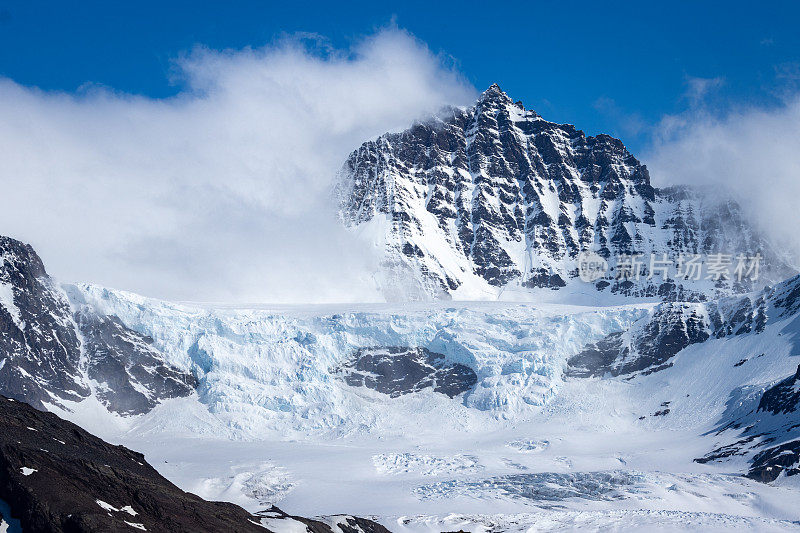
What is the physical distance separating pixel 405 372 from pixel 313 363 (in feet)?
79.4

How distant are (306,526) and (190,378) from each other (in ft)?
434

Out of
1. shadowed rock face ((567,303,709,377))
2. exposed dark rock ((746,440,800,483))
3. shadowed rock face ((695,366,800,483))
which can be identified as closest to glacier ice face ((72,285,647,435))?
shadowed rock face ((567,303,709,377))

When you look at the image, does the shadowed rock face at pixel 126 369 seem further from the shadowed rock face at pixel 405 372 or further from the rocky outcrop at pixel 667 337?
the rocky outcrop at pixel 667 337

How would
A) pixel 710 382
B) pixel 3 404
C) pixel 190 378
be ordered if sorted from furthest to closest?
pixel 190 378 → pixel 710 382 → pixel 3 404

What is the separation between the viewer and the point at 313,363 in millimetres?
185625

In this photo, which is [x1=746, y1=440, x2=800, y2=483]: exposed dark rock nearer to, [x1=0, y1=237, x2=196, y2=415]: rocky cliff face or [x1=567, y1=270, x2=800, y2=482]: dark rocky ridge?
[x1=567, y1=270, x2=800, y2=482]: dark rocky ridge

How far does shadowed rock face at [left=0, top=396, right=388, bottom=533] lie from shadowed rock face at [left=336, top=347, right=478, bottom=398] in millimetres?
130827

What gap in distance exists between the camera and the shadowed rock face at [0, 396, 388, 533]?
1569 inches

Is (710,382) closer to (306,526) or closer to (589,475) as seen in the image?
(589,475)

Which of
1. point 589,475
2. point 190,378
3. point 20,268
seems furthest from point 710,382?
point 20,268

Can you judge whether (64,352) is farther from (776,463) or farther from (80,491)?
(80,491)

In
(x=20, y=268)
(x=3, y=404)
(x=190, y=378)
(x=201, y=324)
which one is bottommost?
(x=3, y=404)

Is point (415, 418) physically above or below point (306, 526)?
above

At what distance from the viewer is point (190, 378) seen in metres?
184
